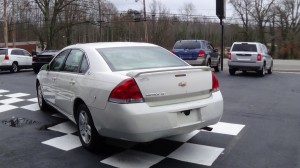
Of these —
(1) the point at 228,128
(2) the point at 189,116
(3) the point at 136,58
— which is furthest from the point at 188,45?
(2) the point at 189,116

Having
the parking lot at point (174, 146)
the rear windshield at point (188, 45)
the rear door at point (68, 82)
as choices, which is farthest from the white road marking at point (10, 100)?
the rear windshield at point (188, 45)

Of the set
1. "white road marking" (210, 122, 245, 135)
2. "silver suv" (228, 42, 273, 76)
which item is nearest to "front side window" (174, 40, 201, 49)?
"silver suv" (228, 42, 273, 76)

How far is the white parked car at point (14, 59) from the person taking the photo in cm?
2031

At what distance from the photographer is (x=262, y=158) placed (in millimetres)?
4574

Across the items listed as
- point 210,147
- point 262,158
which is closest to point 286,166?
point 262,158

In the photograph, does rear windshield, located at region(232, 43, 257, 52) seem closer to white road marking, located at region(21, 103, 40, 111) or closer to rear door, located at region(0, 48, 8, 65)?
white road marking, located at region(21, 103, 40, 111)

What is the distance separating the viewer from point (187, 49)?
A: 1655 cm

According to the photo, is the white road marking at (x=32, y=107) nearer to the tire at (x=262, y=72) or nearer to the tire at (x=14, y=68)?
the tire at (x=262, y=72)

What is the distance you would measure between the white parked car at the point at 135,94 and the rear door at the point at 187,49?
35.5 ft

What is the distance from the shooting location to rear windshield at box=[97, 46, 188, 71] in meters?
4.96

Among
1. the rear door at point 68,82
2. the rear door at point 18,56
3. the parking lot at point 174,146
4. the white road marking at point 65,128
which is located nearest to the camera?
the parking lot at point 174,146

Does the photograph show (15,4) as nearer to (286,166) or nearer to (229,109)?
(229,109)

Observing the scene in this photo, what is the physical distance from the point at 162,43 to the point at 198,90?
4420 cm

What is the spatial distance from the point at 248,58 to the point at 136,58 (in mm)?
11646
